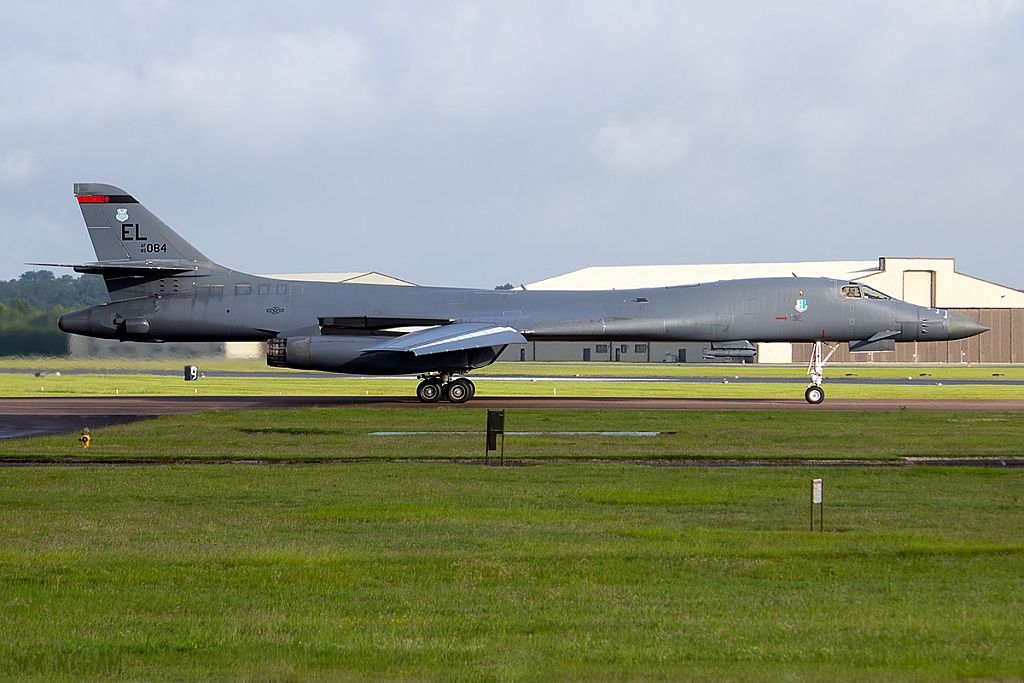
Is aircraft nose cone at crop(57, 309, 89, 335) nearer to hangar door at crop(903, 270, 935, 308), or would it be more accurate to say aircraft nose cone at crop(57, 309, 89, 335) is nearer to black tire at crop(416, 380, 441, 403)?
black tire at crop(416, 380, 441, 403)

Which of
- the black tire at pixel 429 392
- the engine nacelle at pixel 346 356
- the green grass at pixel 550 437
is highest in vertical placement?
the engine nacelle at pixel 346 356

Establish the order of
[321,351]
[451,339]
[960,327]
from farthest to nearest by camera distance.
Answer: [960,327]
[321,351]
[451,339]

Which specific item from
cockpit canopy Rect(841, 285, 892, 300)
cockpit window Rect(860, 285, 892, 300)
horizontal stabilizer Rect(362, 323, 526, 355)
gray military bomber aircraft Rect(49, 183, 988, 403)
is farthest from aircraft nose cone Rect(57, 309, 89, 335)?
cockpit window Rect(860, 285, 892, 300)

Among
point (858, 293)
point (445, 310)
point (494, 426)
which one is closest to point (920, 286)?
point (858, 293)

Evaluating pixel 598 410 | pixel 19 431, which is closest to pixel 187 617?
pixel 19 431

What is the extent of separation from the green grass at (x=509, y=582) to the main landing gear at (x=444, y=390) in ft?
64.1

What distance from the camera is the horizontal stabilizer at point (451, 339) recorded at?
32562 mm

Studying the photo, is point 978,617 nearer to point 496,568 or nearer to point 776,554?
point 776,554

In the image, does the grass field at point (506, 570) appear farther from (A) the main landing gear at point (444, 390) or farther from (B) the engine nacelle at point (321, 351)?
(A) the main landing gear at point (444, 390)

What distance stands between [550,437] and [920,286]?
216 feet

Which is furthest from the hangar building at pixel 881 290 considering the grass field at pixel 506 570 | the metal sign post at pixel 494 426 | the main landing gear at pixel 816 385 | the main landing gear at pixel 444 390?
the grass field at pixel 506 570

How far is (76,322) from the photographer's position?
121 ft

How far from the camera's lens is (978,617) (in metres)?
7.91

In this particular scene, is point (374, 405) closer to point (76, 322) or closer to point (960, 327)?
point (76, 322)
